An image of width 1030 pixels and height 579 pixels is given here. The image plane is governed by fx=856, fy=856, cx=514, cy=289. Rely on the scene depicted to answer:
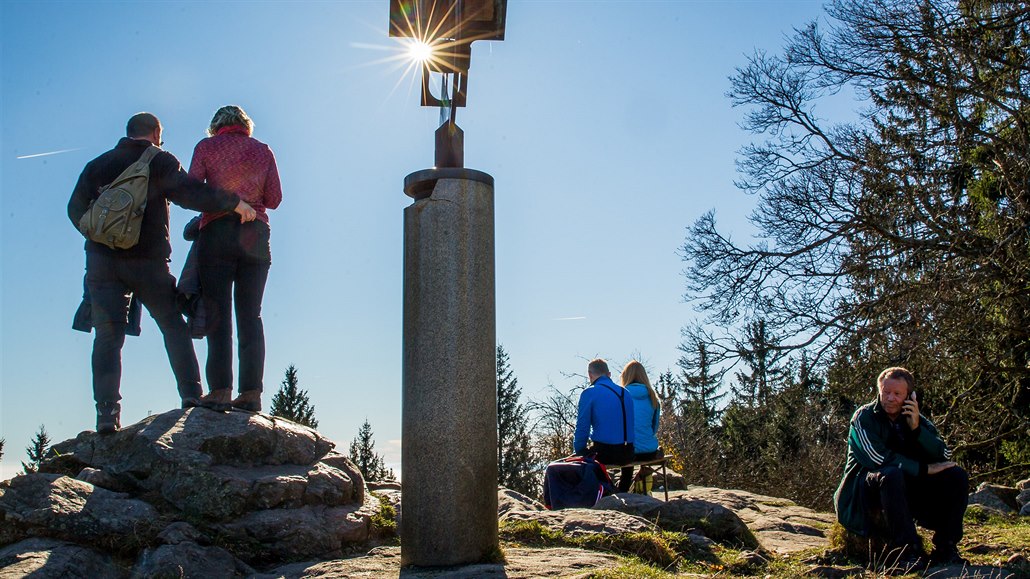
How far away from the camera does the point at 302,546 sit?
4523mm

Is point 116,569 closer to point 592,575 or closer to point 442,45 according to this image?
point 592,575

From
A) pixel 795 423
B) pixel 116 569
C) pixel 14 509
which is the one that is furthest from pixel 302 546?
pixel 795 423

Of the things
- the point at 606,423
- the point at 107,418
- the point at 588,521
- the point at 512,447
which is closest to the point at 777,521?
the point at 606,423

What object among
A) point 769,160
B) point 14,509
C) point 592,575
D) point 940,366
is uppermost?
point 769,160

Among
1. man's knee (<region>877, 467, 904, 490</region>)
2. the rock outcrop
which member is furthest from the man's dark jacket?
man's knee (<region>877, 467, 904, 490</region>)

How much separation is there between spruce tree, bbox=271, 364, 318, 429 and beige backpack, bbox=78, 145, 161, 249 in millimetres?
33510

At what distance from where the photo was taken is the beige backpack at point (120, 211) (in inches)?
197

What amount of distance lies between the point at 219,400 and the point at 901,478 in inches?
163

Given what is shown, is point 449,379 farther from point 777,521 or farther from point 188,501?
point 777,521

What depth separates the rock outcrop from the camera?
4.05 meters

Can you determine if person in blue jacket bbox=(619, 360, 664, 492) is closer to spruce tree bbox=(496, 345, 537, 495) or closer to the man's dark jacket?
the man's dark jacket

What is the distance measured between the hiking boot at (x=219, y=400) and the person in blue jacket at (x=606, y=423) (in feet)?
9.70

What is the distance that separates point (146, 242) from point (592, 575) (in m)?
3.35

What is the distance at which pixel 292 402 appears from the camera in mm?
39812
